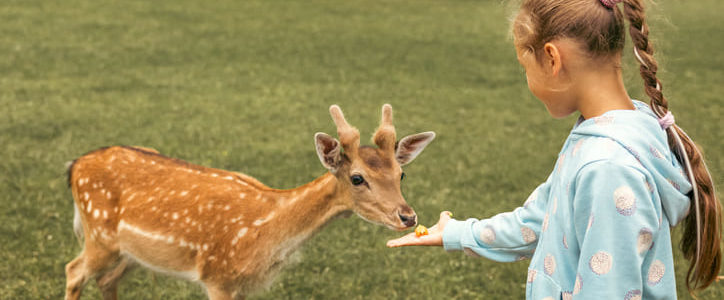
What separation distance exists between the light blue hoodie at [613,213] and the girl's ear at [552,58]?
0.63 feet

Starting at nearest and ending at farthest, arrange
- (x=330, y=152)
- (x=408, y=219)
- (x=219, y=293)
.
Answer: (x=408, y=219) → (x=330, y=152) → (x=219, y=293)

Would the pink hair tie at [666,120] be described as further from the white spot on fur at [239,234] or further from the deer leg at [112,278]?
the deer leg at [112,278]

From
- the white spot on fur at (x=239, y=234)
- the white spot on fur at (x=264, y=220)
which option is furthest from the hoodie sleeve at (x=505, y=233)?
the white spot on fur at (x=239, y=234)

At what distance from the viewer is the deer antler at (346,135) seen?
11.9ft

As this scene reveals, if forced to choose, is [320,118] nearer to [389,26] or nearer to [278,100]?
[278,100]

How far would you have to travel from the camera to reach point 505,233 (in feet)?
8.82

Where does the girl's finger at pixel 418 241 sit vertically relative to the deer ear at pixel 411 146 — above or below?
above

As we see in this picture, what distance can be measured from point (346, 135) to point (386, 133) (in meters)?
0.20

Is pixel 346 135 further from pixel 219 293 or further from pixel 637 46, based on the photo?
pixel 637 46

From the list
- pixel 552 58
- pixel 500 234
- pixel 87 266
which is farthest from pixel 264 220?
pixel 552 58

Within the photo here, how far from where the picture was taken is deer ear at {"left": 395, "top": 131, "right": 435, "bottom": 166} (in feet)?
12.2

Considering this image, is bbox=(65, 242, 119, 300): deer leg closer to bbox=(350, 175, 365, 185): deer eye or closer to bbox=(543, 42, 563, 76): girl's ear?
bbox=(350, 175, 365, 185): deer eye

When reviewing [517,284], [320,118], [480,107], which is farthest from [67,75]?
[517,284]

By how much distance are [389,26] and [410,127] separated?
21.8 feet
